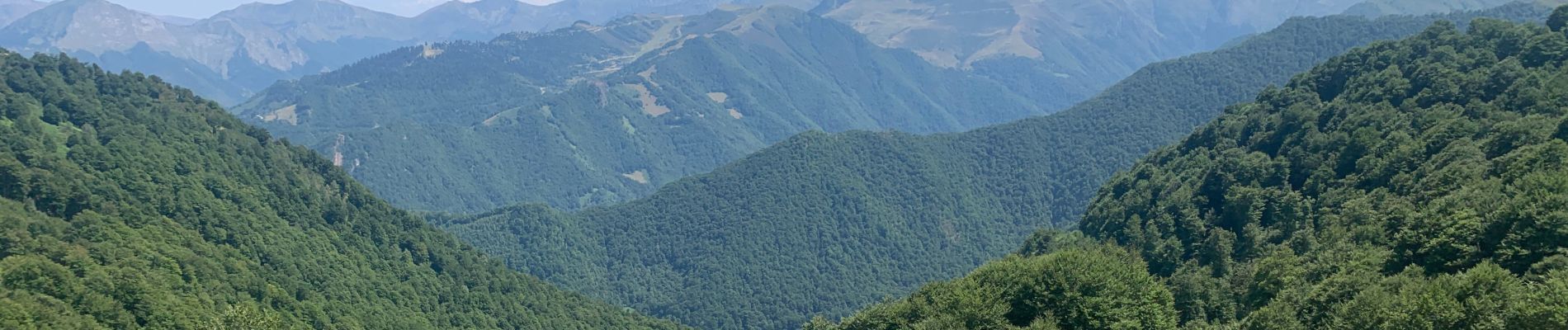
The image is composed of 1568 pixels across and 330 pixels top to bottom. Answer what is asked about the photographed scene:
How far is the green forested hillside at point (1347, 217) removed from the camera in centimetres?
6016

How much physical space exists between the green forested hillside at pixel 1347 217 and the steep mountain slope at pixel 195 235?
5757 centimetres

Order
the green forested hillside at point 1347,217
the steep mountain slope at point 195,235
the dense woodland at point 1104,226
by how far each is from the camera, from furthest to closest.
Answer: the steep mountain slope at point 195,235, the dense woodland at point 1104,226, the green forested hillside at point 1347,217

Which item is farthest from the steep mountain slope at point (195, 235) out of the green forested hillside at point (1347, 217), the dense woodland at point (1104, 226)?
the green forested hillside at point (1347, 217)

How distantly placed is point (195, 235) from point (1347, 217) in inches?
4145

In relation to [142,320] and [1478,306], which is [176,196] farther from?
[1478,306]

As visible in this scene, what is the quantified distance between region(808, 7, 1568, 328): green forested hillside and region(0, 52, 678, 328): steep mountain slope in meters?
57.6

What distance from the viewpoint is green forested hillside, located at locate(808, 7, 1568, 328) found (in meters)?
60.2

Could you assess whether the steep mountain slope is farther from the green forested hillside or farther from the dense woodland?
the green forested hillside

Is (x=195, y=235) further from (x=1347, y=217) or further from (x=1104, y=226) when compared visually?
(x=1347, y=217)

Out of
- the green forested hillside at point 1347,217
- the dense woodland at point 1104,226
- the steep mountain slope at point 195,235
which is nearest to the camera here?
the green forested hillside at point 1347,217

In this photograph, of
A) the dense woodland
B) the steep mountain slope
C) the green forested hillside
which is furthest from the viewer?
the steep mountain slope

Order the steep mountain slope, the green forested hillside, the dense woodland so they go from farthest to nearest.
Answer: the steep mountain slope
the dense woodland
the green forested hillside

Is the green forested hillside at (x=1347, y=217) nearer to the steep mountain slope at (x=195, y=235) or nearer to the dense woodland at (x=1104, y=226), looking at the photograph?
the dense woodland at (x=1104, y=226)

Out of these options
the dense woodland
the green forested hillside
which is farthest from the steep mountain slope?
the green forested hillside
